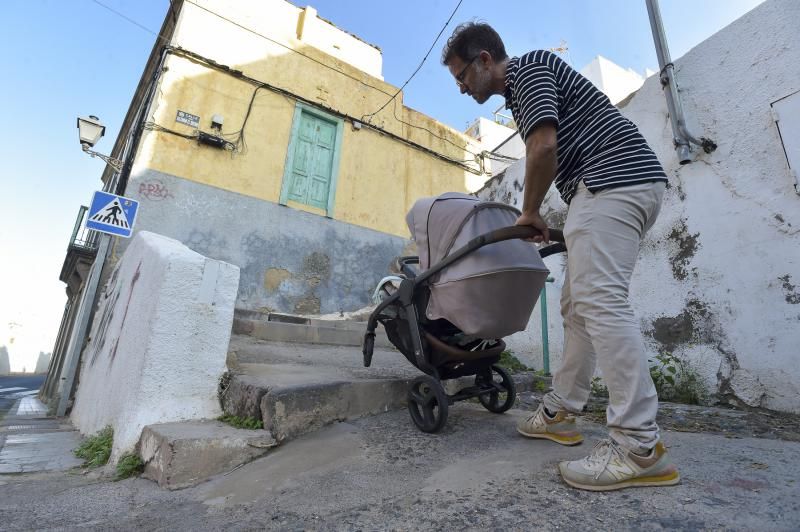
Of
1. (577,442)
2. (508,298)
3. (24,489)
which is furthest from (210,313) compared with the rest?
(577,442)

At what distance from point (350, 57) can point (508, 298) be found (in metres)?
9.82

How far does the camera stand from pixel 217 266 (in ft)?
7.33

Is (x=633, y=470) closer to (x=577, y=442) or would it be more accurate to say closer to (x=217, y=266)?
(x=577, y=442)

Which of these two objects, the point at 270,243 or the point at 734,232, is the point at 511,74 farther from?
the point at 270,243

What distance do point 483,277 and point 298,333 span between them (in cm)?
374

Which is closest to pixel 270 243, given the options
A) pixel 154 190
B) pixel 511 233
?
pixel 154 190

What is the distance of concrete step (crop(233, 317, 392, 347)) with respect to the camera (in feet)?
15.3

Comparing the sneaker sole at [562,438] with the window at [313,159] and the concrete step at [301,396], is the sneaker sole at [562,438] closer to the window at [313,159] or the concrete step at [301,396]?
the concrete step at [301,396]

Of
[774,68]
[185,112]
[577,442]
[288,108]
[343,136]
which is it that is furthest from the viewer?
[343,136]

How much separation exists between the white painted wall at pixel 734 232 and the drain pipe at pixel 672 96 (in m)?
0.09

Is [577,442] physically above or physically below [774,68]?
below

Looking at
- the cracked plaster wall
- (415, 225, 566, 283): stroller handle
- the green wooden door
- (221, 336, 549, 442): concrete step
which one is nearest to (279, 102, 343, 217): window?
the green wooden door

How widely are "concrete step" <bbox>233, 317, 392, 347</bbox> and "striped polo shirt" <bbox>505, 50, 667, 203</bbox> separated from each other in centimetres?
346

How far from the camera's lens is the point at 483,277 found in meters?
1.68
